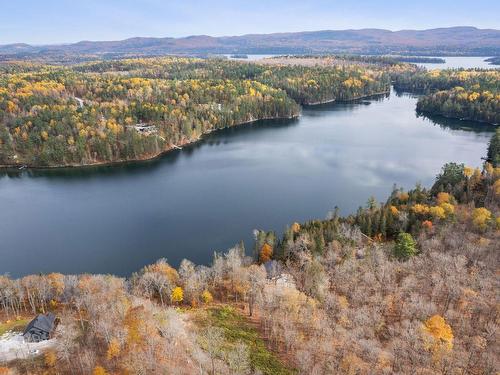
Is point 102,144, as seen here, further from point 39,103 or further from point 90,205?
point 39,103

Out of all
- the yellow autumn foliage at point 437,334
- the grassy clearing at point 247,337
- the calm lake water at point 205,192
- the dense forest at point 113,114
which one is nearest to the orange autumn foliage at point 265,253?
the calm lake water at point 205,192

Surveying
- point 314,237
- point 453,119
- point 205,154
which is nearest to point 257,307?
point 314,237

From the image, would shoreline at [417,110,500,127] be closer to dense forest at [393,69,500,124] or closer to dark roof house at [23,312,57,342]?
dense forest at [393,69,500,124]

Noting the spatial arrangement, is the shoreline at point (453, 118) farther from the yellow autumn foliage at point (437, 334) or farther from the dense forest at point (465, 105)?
the yellow autumn foliage at point (437, 334)

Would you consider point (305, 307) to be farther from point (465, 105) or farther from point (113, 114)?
point (465, 105)

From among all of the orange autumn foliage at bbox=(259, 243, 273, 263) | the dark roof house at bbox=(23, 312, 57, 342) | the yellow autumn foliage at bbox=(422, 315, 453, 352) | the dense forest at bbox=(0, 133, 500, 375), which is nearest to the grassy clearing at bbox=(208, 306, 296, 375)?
the dense forest at bbox=(0, 133, 500, 375)

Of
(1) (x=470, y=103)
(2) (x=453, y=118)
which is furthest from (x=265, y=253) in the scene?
(1) (x=470, y=103)
